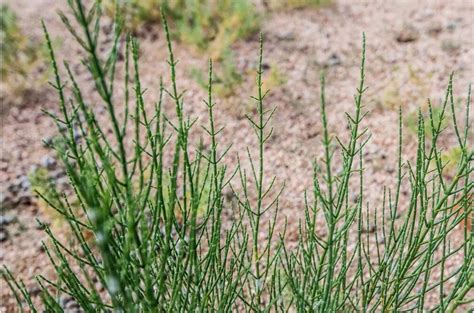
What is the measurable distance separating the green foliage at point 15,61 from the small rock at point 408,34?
106 inches

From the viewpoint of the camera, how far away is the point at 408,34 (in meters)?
4.87

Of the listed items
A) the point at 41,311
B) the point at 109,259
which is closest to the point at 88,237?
the point at 41,311

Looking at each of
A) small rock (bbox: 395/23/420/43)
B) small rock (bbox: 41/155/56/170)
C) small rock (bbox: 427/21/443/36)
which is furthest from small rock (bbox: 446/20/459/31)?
small rock (bbox: 41/155/56/170)

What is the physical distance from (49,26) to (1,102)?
A: 3.56 feet

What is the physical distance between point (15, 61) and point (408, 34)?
117 inches

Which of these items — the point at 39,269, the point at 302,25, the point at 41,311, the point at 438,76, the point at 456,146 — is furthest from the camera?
the point at 302,25

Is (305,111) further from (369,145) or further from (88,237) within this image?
(88,237)

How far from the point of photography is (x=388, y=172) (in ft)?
12.7

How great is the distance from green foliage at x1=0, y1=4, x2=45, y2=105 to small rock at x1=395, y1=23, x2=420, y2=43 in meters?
2.68

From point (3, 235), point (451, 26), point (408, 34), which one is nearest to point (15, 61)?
point (3, 235)

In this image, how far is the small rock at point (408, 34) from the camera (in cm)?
485

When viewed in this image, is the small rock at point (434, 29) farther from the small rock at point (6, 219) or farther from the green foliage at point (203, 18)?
the small rock at point (6, 219)

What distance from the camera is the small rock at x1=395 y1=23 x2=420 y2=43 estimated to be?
15.9ft

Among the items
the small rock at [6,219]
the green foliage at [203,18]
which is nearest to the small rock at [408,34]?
the green foliage at [203,18]
